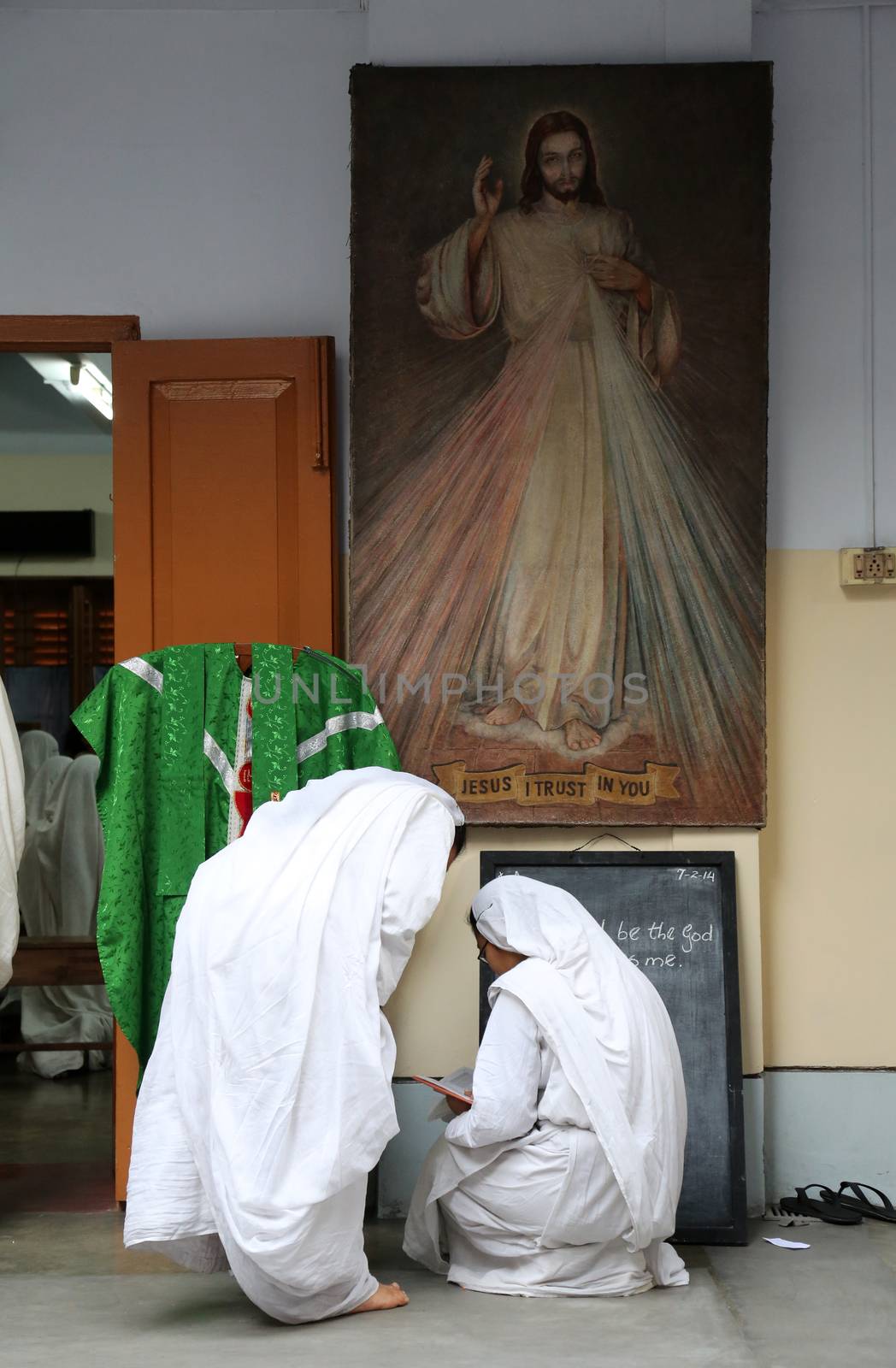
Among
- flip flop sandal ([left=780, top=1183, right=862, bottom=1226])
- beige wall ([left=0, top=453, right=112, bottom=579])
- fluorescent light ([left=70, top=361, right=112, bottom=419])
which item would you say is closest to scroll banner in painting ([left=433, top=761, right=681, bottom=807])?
flip flop sandal ([left=780, top=1183, right=862, bottom=1226])

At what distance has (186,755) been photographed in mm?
4051

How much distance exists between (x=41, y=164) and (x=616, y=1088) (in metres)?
3.26

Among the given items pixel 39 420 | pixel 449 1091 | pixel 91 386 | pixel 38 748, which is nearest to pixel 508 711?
pixel 449 1091

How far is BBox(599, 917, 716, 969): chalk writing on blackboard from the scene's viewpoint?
4062mm

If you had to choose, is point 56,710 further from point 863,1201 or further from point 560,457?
point 863,1201

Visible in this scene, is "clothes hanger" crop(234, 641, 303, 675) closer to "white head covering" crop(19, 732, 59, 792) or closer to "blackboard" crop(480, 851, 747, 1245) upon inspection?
"blackboard" crop(480, 851, 747, 1245)

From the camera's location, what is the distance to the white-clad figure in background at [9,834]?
3.87 meters

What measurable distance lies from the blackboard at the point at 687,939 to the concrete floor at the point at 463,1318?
0.38m

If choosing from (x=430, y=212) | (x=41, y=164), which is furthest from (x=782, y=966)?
(x=41, y=164)

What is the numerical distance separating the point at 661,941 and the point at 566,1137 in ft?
2.98

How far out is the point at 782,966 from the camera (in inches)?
168

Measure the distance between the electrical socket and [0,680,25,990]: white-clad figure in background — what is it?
2.50 m

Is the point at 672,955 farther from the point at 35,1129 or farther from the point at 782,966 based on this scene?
the point at 35,1129

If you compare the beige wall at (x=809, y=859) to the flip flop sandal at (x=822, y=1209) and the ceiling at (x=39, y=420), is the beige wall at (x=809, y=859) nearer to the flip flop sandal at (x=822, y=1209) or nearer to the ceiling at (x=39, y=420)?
the flip flop sandal at (x=822, y=1209)
